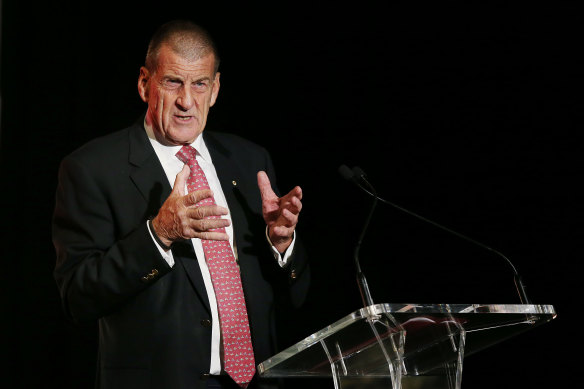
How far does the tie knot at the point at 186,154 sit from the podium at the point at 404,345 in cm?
88

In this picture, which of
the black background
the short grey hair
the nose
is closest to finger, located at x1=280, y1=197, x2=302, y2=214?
the nose

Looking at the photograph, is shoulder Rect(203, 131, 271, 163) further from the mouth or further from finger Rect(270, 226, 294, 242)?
finger Rect(270, 226, 294, 242)

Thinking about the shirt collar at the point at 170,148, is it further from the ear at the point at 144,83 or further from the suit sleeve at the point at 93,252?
the suit sleeve at the point at 93,252

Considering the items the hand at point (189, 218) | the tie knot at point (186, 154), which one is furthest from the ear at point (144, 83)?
the hand at point (189, 218)

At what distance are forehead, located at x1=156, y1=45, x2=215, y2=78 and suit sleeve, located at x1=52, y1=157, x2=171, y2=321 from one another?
17.7 inches

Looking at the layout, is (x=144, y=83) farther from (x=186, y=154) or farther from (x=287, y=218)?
(x=287, y=218)

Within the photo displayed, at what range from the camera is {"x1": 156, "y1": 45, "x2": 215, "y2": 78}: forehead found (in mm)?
2588

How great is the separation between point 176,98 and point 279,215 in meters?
0.59

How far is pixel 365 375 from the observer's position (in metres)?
1.91

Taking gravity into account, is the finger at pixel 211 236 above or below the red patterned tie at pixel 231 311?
above

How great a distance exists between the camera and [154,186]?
2.40 m

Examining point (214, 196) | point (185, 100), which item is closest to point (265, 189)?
point (214, 196)

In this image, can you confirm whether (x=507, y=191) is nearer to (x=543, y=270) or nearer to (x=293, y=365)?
(x=543, y=270)

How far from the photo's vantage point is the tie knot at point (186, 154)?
8.31ft
